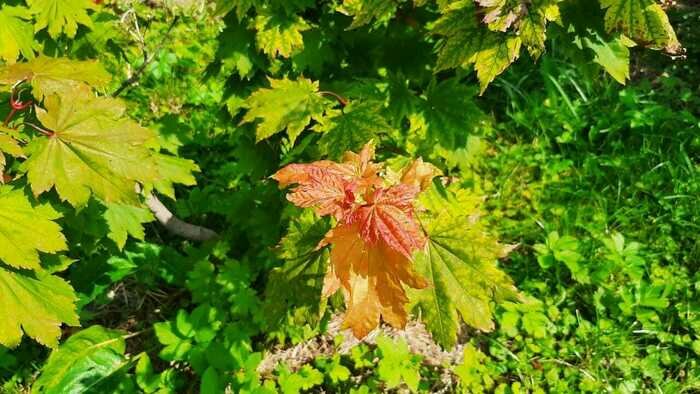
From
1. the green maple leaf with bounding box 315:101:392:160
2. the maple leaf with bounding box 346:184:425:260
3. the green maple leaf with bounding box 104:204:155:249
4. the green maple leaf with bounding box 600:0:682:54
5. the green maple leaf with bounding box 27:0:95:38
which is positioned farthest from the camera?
the green maple leaf with bounding box 104:204:155:249

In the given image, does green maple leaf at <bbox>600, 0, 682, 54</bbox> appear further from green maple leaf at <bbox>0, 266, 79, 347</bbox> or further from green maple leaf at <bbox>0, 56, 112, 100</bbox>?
green maple leaf at <bbox>0, 266, 79, 347</bbox>

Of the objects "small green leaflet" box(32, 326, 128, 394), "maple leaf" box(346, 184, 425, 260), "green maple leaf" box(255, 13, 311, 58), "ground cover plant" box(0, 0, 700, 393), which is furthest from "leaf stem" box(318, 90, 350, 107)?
"small green leaflet" box(32, 326, 128, 394)

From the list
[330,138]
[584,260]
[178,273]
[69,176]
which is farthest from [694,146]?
[69,176]

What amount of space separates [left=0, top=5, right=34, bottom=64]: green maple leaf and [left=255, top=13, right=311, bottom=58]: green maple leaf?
734 millimetres

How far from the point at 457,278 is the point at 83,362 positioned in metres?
1.58

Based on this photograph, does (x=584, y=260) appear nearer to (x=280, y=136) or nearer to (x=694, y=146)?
(x=694, y=146)

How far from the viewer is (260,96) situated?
1965mm

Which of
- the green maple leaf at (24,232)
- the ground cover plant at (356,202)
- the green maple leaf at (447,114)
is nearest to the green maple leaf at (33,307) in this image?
the ground cover plant at (356,202)

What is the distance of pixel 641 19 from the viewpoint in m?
1.49

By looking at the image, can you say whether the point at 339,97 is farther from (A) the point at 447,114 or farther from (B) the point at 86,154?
(B) the point at 86,154

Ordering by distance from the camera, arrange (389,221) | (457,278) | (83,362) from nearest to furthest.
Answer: (389,221) → (457,278) → (83,362)

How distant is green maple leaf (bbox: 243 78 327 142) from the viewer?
1.92m

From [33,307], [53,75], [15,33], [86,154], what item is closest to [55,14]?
[15,33]

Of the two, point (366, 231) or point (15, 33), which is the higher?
point (15, 33)
